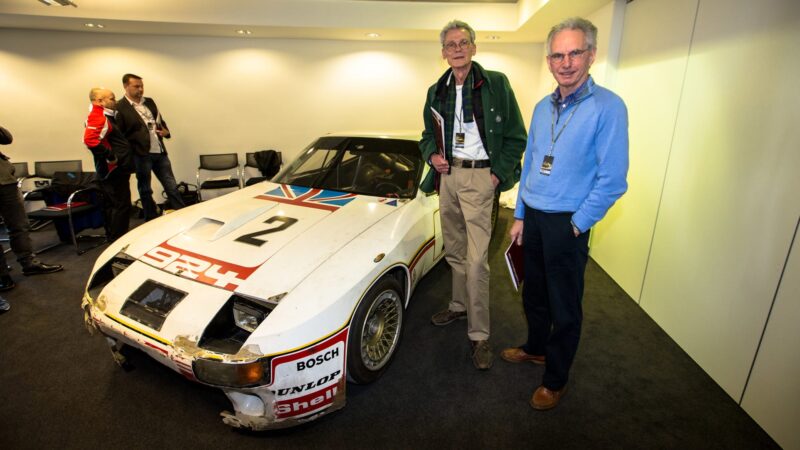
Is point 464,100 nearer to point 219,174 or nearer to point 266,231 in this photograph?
point 266,231

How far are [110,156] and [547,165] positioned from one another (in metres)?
4.43

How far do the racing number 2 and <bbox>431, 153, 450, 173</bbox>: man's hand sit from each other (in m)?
0.91

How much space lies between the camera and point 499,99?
80.0 inches

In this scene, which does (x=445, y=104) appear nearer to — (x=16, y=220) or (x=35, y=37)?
(x=16, y=220)

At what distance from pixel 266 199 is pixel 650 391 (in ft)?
8.63

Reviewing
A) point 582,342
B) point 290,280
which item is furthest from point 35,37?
point 582,342

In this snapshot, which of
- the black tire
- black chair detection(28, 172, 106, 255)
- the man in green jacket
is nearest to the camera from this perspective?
the black tire

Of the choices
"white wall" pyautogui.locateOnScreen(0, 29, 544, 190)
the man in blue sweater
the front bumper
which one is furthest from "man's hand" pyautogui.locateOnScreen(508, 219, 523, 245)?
"white wall" pyautogui.locateOnScreen(0, 29, 544, 190)

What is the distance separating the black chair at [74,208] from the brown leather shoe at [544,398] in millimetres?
4603

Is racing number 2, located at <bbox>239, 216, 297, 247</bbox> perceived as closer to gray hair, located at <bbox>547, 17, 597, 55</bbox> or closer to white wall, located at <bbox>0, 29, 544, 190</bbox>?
gray hair, located at <bbox>547, 17, 597, 55</bbox>

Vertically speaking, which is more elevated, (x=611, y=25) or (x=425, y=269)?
(x=611, y=25)

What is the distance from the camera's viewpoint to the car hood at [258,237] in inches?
68.7

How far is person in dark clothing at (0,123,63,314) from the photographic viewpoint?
3092mm

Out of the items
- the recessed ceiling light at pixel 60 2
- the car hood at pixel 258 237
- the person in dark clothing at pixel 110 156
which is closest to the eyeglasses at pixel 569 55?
the car hood at pixel 258 237
